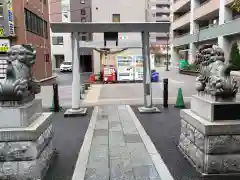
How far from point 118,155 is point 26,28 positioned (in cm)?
1733

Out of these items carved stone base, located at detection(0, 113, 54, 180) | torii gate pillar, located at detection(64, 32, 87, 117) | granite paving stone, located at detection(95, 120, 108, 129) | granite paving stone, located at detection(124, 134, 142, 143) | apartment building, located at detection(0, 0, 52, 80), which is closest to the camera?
carved stone base, located at detection(0, 113, 54, 180)

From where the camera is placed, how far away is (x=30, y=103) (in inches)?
160

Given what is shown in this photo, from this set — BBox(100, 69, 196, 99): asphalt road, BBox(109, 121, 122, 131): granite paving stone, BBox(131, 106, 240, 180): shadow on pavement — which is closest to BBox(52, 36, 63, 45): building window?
BBox(100, 69, 196, 99): asphalt road

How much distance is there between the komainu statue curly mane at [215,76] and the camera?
3896mm

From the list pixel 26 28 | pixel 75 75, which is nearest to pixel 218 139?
pixel 75 75

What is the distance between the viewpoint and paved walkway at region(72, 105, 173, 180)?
3945 millimetres

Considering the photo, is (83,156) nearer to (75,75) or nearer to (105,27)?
(75,75)

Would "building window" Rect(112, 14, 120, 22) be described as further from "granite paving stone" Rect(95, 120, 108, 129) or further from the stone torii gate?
"granite paving stone" Rect(95, 120, 108, 129)

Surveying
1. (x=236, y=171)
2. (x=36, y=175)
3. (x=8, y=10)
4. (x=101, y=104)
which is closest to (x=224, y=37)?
(x=101, y=104)

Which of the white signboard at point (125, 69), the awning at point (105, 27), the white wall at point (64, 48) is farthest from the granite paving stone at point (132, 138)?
the white wall at point (64, 48)

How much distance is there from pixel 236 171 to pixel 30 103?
3837mm

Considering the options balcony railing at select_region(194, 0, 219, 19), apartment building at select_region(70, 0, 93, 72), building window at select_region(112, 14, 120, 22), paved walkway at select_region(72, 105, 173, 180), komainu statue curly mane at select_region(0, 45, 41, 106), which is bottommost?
paved walkway at select_region(72, 105, 173, 180)

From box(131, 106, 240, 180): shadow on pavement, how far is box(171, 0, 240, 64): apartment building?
17379mm

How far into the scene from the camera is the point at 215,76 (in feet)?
13.1
